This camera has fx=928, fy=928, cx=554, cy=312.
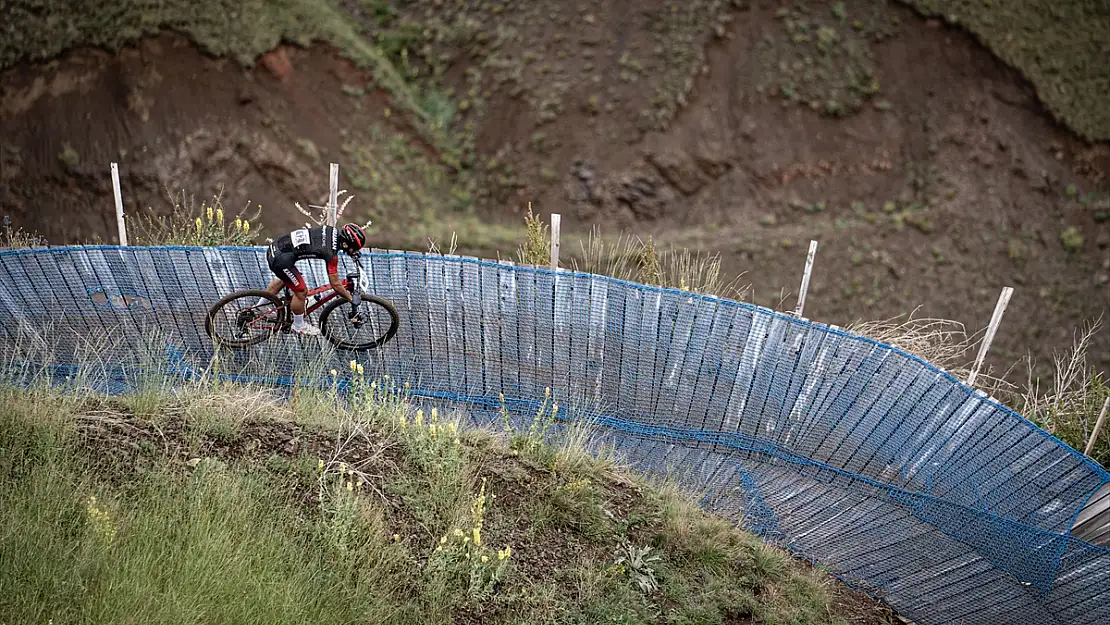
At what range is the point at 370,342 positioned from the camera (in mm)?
8836

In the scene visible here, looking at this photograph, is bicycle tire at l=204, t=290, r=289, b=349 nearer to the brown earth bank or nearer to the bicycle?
the bicycle

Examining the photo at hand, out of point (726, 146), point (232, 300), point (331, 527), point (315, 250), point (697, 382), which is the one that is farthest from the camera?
point (726, 146)

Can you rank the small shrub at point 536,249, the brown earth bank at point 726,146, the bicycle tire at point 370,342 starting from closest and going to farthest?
the bicycle tire at point 370,342
the small shrub at point 536,249
the brown earth bank at point 726,146

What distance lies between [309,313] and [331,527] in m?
3.12

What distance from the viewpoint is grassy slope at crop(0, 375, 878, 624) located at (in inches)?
205

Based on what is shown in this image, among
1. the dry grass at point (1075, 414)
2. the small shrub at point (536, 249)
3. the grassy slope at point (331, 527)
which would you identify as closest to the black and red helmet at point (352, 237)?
the grassy slope at point (331, 527)

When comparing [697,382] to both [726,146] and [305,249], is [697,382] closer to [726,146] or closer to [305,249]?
[305,249]

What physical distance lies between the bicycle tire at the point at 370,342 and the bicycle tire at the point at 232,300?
0.38 metres

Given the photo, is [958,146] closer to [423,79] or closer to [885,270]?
[885,270]

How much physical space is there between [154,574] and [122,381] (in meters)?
3.25

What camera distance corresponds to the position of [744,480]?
841cm

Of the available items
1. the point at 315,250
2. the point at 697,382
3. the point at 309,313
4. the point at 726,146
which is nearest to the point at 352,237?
the point at 315,250

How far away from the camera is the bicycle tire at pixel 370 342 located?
8.52m

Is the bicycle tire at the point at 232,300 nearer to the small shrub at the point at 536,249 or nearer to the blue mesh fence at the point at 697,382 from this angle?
the blue mesh fence at the point at 697,382
